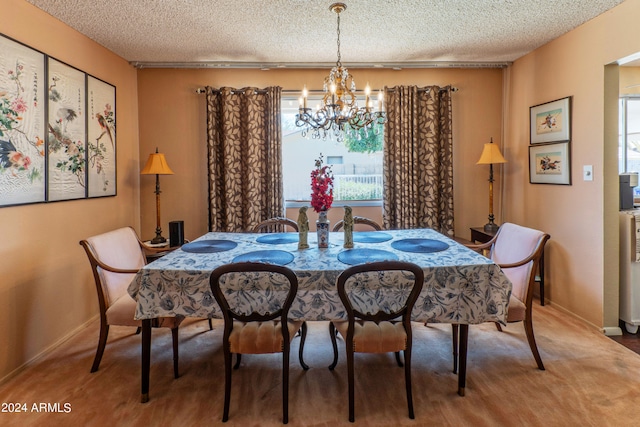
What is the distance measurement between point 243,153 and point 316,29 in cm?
150

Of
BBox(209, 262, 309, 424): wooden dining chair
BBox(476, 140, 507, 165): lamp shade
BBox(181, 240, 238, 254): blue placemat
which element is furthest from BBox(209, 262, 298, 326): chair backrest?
BBox(476, 140, 507, 165): lamp shade

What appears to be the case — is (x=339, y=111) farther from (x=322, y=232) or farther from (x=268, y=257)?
(x=268, y=257)

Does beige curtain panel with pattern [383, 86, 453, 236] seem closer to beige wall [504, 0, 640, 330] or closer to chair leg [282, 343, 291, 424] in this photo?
beige wall [504, 0, 640, 330]

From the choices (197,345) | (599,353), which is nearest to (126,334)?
(197,345)

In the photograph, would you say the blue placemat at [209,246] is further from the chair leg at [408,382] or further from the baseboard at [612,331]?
the baseboard at [612,331]

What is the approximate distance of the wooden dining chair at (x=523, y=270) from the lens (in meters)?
2.25

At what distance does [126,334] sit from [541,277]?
3.77 meters

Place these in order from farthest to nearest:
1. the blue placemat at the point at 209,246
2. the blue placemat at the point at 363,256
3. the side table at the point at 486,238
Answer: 1. the side table at the point at 486,238
2. the blue placemat at the point at 209,246
3. the blue placemat at the point at 363,256

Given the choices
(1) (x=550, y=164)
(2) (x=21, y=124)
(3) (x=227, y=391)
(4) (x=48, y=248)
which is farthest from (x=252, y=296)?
(1) (x=550, y=164)

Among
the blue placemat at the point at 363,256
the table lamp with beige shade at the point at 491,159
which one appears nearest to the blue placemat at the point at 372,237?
the blue placemat at the point at 363,256

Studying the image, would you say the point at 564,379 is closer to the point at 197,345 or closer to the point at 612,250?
the point at 612,250

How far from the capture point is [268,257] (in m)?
2.15

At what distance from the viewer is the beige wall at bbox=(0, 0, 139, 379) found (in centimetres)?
235

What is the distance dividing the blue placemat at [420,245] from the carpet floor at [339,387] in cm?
81
